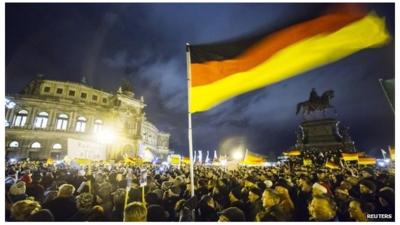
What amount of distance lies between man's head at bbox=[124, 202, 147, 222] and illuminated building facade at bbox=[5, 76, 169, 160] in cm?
1653

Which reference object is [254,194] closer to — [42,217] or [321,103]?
[42,217]

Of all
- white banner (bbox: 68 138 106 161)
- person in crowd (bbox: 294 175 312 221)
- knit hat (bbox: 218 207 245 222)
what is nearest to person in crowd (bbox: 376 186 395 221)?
person in crowd (bbox: 294 175 312 221)

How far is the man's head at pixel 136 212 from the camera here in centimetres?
450

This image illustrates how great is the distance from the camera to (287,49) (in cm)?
642

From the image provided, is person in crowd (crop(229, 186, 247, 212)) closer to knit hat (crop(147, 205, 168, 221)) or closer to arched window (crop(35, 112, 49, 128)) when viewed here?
knit hat (crop(147, 205, 168, 221))

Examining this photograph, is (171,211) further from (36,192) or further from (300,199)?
(36,192)

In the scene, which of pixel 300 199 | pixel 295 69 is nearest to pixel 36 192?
pixel 300 199

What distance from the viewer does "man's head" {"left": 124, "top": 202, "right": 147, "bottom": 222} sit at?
14.8 ft

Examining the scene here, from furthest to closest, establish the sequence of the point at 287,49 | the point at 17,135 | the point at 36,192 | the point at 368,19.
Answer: the point at 17,135 → the point at 36,192 → the point at 287,49 → the point at 368,19

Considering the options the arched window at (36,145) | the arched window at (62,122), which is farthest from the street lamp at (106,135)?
the arched window at (36,145)

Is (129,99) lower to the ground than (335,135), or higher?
higher

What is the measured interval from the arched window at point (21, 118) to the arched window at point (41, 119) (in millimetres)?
1292

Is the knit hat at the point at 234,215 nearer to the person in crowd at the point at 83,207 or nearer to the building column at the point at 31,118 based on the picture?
the person in crowd at the point at 83,207

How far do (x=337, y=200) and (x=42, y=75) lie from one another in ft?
133
